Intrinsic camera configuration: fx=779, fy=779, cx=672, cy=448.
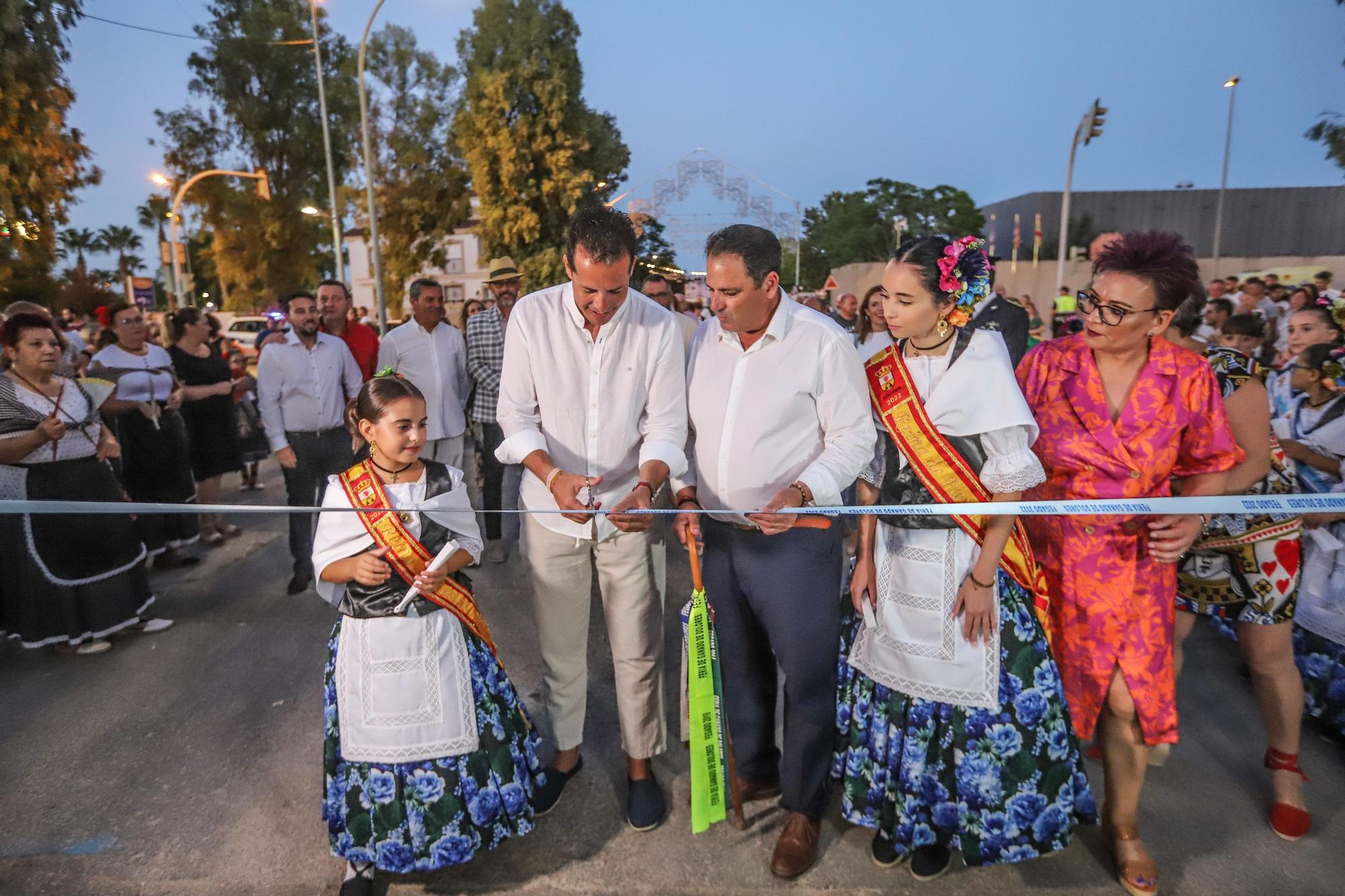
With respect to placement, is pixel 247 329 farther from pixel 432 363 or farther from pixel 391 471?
pixel 391 471

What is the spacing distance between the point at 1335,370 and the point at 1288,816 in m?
1.93

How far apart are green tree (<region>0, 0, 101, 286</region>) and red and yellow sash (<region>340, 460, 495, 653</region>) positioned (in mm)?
5607

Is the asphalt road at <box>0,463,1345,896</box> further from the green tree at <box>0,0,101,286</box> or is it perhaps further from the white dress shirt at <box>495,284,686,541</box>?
the green tree at <box>0,0,101,286</box>

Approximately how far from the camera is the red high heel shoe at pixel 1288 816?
280cm

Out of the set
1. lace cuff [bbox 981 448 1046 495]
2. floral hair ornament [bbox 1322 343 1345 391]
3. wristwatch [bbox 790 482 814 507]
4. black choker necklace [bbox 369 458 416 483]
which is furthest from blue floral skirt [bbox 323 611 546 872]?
floral hair ornament [bbox 1322 343 1345 391]

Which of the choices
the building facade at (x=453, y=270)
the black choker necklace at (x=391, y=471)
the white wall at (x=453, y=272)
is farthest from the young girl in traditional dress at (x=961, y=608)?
the white wall at (x=453, y=272)

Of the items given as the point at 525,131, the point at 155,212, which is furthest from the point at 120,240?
the point at 525,131

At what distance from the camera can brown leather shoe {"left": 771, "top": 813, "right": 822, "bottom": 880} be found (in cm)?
261

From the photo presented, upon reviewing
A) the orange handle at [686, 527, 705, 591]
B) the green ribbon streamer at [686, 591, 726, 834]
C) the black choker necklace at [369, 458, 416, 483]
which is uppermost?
the black choker necklace at [369, 458, 416, 483]

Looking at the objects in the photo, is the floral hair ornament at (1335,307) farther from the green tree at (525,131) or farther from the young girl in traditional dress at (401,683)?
the green tree at (525,131)

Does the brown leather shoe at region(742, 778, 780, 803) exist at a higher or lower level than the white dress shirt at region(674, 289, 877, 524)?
lower

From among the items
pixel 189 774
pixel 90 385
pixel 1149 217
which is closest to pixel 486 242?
pixel 90 385

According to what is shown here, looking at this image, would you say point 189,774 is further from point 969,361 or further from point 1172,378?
point 1172,378

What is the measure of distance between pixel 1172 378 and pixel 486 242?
26638 mm
